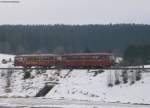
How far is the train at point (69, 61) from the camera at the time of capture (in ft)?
222

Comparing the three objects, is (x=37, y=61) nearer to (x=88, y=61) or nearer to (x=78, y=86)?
(x=88, y=61)

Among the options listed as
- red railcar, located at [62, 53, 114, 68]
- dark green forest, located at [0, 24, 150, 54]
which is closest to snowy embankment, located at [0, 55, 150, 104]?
red railcar, located at [62, 53, 114, 68]

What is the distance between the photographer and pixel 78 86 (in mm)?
55906

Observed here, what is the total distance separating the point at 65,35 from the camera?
606 feet

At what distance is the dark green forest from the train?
86.0 metres

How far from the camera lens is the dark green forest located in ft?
542

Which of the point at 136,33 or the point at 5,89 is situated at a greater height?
the point at 136,33

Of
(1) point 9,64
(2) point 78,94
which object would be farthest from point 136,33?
(2) point 78,94

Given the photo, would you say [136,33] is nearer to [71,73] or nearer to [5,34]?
[5,34]

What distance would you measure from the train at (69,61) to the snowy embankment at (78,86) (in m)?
5.32

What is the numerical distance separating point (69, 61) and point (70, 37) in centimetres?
11237

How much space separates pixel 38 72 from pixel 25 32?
401 feet

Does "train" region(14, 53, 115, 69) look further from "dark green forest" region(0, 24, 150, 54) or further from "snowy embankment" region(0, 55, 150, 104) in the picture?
"dark green forest" region(0, 24, 150, 54)

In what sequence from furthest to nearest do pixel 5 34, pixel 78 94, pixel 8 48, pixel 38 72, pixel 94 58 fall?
pixel 5 34 → pixel 8 48 → pixel 94 58 → pixel 38 72 → pixel 78 94
